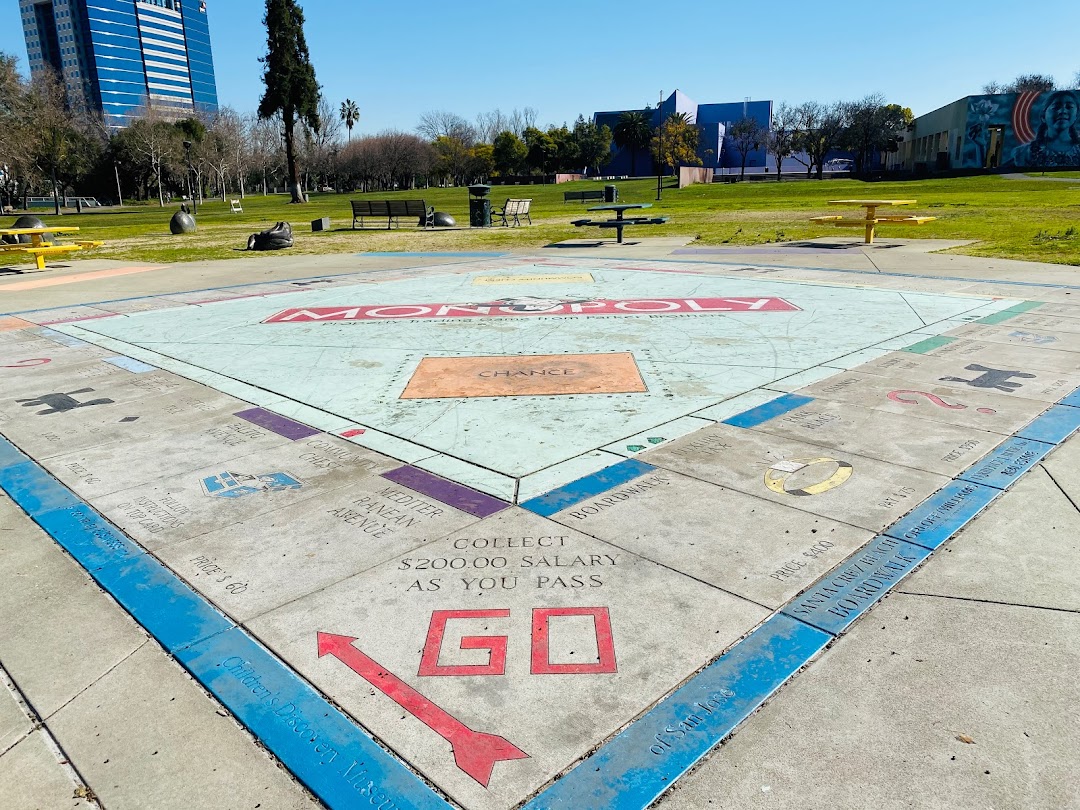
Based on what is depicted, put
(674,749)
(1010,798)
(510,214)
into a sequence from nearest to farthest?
1. (1010,798)
2. (674,749)
3. (510,214)

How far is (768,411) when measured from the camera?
5.71m

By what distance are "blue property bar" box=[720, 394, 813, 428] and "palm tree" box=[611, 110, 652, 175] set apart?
110933 mm

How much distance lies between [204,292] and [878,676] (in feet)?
41.9

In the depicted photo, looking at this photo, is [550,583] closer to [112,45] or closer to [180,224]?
[180,224]

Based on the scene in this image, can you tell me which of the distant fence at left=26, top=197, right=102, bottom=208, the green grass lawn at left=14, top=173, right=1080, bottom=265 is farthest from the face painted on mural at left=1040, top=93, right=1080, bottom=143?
the distant fence at left=26, top=197, right=102, bottom=208

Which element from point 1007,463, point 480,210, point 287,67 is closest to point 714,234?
point 480,210

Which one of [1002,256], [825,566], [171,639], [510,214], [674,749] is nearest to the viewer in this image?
[674,749]

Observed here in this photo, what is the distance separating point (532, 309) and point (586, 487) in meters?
6.20

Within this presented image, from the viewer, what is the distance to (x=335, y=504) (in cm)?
428

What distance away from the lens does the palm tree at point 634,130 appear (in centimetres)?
10975

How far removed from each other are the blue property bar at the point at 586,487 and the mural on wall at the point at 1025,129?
84.8 meters

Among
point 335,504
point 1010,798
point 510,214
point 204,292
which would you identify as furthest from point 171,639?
point 510,214

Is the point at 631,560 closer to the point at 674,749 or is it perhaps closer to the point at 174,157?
the point at 674,749

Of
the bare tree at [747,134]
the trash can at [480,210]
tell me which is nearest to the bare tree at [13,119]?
the trash can at [480,210]
